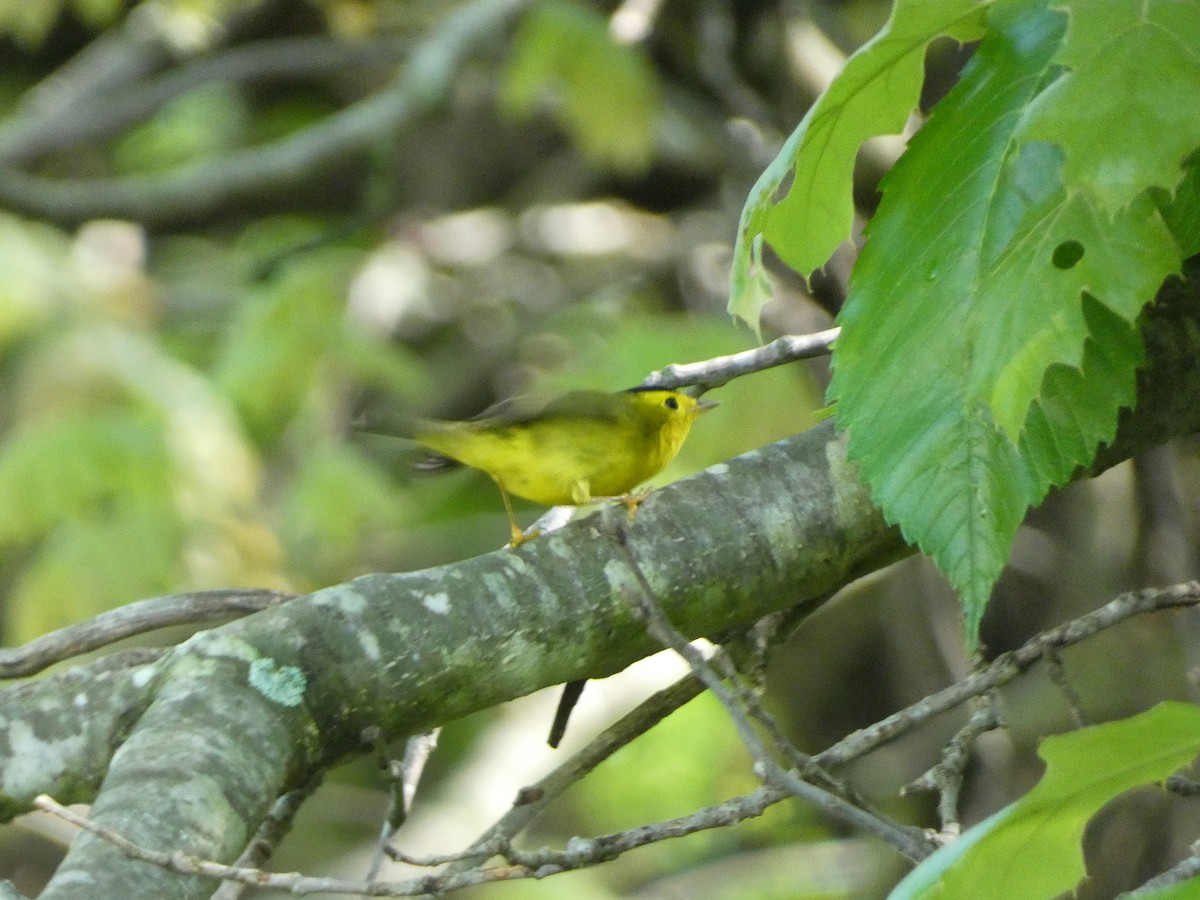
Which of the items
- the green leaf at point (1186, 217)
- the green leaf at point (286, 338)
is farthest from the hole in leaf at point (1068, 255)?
the green leaf at point (286, 338)

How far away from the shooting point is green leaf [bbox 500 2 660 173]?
5504 mm

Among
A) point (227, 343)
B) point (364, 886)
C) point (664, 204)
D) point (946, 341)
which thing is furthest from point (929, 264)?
point (664, 204)

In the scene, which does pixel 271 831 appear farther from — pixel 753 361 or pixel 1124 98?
pixel 1124 98

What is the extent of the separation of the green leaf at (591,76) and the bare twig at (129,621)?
382 cm

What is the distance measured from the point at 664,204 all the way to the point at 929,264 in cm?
571

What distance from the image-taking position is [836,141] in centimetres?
159

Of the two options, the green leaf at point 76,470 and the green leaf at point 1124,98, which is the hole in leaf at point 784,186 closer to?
the green leaf at point 1124,98

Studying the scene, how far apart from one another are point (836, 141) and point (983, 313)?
29 centimetres

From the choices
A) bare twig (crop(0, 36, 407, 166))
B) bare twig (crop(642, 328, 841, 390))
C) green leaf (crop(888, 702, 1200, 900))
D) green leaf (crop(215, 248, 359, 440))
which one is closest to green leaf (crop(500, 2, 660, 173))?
green leaf (crop(215, 248, 359, 440))

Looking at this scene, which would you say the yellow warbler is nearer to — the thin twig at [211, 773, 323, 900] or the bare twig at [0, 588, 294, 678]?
the bare twig at [0, 588, 294, 678]

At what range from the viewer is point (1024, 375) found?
53.1 inches

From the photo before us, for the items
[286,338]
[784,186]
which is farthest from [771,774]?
[286,338]

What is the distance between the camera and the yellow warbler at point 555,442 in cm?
284

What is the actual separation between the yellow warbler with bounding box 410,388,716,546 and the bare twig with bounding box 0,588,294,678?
82 centimetres
